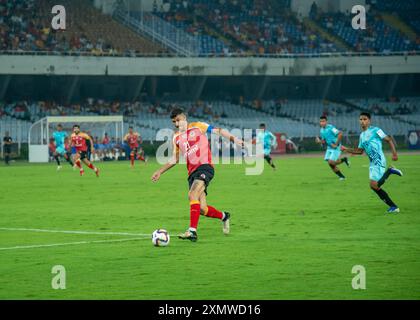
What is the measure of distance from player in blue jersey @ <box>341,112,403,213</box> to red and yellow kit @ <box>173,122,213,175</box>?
6.17 metres

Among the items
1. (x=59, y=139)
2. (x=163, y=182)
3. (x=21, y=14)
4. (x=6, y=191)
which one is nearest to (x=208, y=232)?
(x=6, y=191)

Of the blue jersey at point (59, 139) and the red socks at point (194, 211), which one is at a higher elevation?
the blue jersey at point (59, 139)

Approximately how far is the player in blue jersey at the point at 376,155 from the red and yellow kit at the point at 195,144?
6173 millimetres

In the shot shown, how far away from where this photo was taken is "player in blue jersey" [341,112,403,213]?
75.5ft

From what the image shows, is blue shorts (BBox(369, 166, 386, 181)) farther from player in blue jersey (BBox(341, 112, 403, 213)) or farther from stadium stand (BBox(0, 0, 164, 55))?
stadium stand (BBox(0, 0, 164, 55))

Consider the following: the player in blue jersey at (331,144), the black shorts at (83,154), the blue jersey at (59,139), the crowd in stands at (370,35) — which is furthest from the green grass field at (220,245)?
the crowd in stands at (370,35)

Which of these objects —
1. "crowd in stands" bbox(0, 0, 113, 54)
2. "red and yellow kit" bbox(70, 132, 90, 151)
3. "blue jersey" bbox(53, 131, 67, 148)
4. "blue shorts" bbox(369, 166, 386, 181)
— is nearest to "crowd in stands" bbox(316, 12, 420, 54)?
"crowd in stands" bbox(0, 0, 113, 54)

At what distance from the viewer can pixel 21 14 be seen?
229ft

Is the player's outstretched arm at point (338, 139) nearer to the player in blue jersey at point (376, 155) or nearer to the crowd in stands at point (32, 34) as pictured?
the player in blue jersey at point (376, 155)

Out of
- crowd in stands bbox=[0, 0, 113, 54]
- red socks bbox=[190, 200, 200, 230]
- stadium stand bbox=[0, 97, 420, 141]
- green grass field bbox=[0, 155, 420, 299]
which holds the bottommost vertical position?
green grass field bbox=[0, 155, 420, 299]

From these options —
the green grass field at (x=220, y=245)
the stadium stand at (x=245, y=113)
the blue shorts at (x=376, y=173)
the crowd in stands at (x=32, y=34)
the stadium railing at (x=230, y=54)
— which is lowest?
the green grass field at (x=220, y=245)

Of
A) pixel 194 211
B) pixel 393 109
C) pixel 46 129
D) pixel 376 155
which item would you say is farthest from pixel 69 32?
pixel 194 211

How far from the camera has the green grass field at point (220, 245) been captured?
12820 mm

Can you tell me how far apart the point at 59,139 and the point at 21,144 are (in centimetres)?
1110
